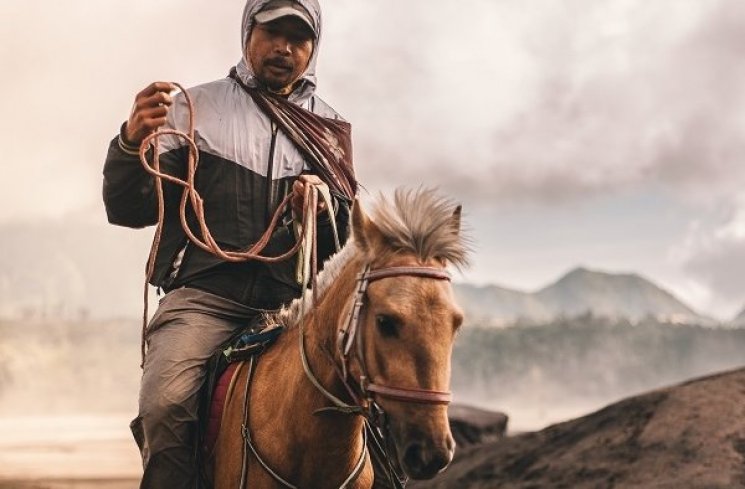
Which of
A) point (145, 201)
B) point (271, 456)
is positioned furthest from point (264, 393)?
point (145, 201)

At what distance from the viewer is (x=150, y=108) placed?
508 centimetres

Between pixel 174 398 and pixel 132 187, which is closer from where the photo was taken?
pixel 174 398

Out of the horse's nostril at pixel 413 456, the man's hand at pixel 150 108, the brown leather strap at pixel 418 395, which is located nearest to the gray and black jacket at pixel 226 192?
the man's hand at pixel 150 108

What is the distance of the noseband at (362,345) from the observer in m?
3.85

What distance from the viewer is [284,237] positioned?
547cm

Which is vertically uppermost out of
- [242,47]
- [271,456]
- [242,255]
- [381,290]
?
[242,47]

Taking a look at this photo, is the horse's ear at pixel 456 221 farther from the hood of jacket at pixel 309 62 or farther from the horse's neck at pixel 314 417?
the hood of jacket at pixel 309 62

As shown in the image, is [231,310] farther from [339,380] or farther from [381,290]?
[381,290]

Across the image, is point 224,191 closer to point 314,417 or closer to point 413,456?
point 314,417

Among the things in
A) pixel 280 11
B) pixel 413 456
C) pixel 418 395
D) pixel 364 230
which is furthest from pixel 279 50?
pixel 413 456

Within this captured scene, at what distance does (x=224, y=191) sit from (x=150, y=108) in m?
0.64

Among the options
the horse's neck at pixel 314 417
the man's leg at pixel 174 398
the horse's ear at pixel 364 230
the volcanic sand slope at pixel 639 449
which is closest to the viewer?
the horse's ear at pixel 364 230

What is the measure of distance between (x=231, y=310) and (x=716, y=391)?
764cm

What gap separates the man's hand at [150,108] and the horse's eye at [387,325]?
1.78m
